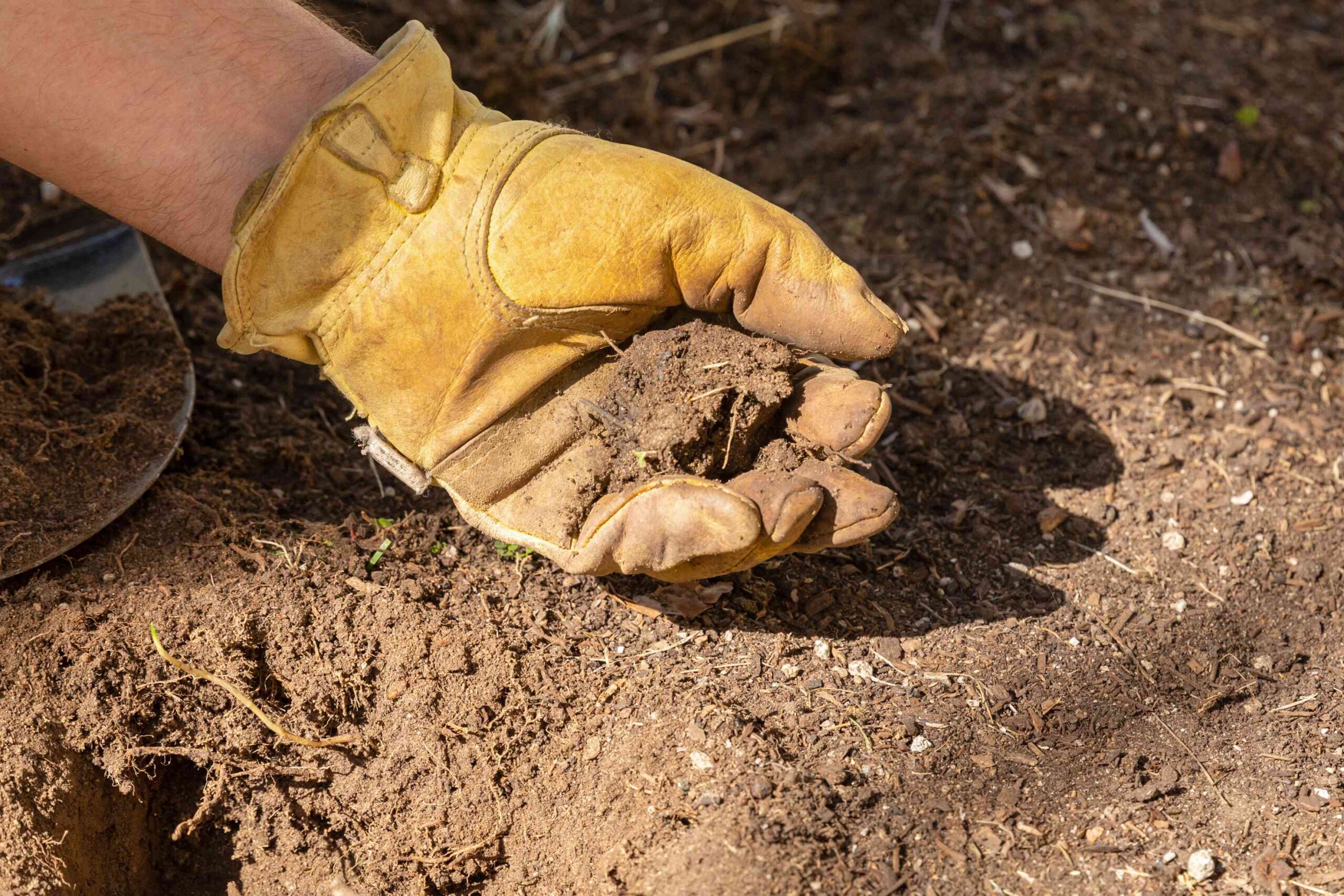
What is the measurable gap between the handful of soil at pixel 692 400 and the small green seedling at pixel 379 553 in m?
0.61

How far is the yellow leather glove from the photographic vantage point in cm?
187

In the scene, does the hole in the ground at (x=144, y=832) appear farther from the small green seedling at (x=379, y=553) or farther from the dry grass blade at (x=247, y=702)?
the small green seedling at (x=379, y=553)

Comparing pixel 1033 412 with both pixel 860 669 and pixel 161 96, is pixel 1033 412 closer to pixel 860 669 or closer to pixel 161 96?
pixel 860 669

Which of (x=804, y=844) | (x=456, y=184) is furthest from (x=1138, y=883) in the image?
(x=456, y=184)

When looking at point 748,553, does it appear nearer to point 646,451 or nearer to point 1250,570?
point 646,451

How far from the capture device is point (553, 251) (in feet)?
6.30

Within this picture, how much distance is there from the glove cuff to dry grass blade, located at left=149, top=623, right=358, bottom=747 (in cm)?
65

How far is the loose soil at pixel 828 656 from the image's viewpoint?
188cm

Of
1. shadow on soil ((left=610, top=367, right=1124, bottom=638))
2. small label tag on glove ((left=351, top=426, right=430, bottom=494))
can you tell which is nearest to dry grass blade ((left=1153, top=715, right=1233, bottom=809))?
shadow on soil ((left=610, top=367, right=1124, bottom=638))

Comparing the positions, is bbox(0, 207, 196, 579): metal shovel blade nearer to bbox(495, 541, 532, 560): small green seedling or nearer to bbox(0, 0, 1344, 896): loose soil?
bbox(0, 0, 1344, 896): loose soil

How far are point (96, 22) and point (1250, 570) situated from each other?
2.73 m

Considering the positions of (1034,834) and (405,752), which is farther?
(405,752)

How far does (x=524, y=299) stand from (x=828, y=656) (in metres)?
0.97

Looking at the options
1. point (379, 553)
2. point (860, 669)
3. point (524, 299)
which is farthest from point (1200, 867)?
point (379, 553)
